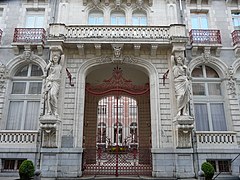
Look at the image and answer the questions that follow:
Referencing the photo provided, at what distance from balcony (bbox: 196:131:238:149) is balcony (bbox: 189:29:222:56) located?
14.5ft

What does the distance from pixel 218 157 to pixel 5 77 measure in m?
11.6

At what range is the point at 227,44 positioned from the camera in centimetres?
1191

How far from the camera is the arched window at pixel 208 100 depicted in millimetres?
11070

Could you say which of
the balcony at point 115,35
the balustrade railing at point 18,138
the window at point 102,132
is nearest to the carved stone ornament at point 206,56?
the balcony at point 115,35

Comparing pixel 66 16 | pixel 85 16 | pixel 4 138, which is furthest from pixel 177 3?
pixel 4 138

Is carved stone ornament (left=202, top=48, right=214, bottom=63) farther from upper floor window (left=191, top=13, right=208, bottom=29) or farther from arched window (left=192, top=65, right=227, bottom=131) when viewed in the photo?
upper floor window (left=191, top=13, right=208, bottom=29)

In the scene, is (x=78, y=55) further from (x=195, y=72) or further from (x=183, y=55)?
(x=195, y=72)

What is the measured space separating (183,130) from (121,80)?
4.12m

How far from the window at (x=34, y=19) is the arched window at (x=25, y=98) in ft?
8.62

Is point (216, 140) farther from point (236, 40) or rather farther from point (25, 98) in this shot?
point (25, 98)

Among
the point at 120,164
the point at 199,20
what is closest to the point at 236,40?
the point at 199,20

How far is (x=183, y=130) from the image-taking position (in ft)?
31.7

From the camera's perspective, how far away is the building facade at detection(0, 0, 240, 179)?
9852 mm

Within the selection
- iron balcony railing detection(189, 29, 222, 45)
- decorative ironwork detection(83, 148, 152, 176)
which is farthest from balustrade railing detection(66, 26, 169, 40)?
decorative ironwork detection(83, 148, 152, 176)
